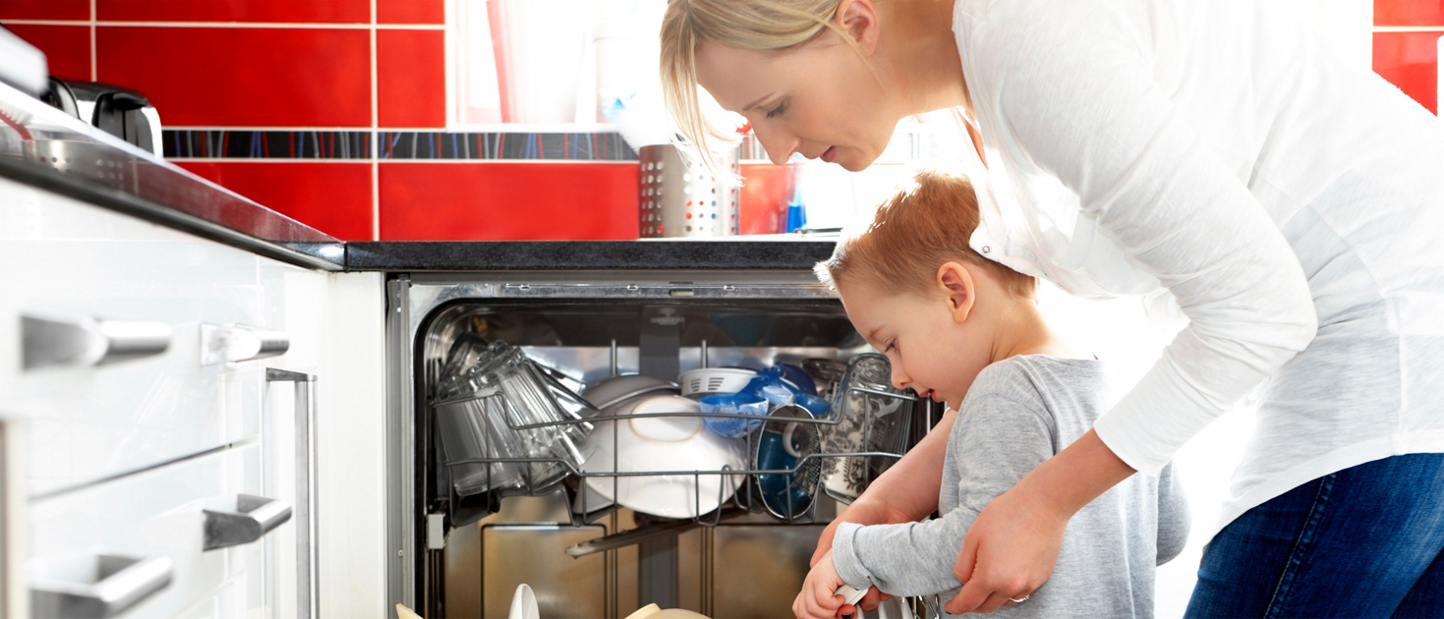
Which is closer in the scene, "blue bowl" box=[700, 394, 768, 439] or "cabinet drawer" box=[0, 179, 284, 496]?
"cabinet drawer" box=[0, 179, 284, 496]

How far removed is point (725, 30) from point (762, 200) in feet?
3.32

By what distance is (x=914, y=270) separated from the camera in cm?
95

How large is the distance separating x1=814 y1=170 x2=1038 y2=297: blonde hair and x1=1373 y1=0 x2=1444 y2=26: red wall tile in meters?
1.36

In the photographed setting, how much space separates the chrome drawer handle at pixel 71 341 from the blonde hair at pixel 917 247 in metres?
0.68

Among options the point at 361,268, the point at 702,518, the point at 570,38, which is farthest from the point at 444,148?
the point at 702,518

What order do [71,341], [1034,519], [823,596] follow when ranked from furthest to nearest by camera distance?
[823,596] → [1034,519] → [71,341]

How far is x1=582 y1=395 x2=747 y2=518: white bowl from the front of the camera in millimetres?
1164

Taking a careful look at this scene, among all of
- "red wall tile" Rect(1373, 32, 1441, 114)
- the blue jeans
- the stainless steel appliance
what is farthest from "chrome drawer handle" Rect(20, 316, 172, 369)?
"red wall tile" Rect(1373, 32, 1441, 114)

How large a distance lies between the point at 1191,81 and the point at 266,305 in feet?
2.45

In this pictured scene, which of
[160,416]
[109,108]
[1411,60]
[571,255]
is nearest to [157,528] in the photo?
[160,416]

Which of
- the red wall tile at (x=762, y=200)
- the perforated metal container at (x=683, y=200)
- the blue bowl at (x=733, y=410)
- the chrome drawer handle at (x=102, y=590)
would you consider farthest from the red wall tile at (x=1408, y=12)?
the chrome drawer handle at (x=102, y=590)

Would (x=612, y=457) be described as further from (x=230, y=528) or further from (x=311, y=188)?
(x=311, y=188)

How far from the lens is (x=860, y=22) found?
75 centimetres

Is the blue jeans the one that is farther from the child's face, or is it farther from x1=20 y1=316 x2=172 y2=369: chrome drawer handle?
x1=20 y1=316 x2=172 y2=369: chrome drawer handle
